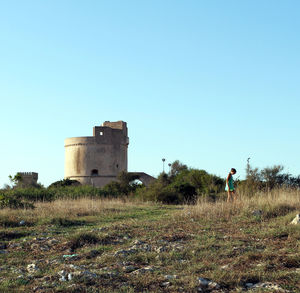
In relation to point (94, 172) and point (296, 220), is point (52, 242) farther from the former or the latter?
point (94, 172)

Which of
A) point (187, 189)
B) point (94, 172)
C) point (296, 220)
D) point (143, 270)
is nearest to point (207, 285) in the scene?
point (143, 270)

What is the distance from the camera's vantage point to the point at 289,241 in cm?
687

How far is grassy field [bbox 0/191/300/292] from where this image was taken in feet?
16.0

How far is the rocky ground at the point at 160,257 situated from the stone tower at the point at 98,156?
111 feet

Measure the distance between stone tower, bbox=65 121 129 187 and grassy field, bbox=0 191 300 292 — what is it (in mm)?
32976

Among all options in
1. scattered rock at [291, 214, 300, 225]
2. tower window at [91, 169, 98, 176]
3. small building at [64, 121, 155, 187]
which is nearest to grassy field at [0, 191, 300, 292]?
scattered rock at [291, 214, 300, 225]

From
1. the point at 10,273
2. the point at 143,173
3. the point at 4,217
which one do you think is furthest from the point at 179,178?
the point at 10,273

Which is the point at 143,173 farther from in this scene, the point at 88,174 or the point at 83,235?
the point at 83,235

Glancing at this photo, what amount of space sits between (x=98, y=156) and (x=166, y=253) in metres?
37.7

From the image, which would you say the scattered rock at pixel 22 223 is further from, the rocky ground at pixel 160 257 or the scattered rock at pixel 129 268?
the scattered rock at pixel 129 268

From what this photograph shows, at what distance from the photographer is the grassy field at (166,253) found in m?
4.87

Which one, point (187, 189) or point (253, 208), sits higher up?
point (187, 189)

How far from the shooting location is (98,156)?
143 feet

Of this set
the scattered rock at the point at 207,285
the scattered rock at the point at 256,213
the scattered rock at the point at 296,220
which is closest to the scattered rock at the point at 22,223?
the scattered rock at the point at 256,213
